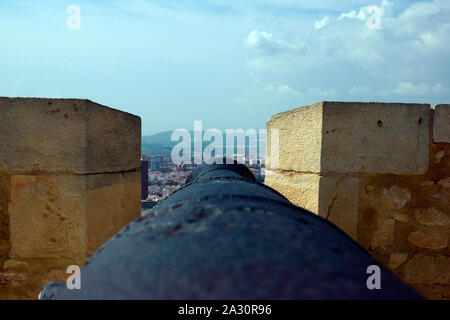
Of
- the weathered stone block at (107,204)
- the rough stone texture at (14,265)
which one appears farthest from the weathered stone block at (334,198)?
the rough stone texture at (14,265)

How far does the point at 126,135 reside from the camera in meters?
2.73

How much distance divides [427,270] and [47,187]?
300 centimetres

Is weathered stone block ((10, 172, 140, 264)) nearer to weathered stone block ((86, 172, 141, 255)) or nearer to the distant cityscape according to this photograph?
weathered stone block ((86, 172, 141, 255))

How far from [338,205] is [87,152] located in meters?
1.93

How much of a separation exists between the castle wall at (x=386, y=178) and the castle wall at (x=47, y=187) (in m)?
1.62

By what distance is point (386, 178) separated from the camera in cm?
263

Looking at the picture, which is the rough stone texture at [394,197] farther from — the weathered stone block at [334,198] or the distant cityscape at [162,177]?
the distant cityscape at [162,177]

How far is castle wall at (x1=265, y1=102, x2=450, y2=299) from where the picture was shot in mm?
2559

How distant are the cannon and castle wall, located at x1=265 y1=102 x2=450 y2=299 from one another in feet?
6.13

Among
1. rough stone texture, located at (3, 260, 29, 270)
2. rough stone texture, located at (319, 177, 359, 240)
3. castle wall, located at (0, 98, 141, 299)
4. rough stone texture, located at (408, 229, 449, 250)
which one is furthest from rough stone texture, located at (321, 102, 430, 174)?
rough stone texture, located at (3, 260, 29, 270)

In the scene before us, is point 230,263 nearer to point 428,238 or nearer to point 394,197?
point 394,197

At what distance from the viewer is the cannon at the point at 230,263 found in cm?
57
